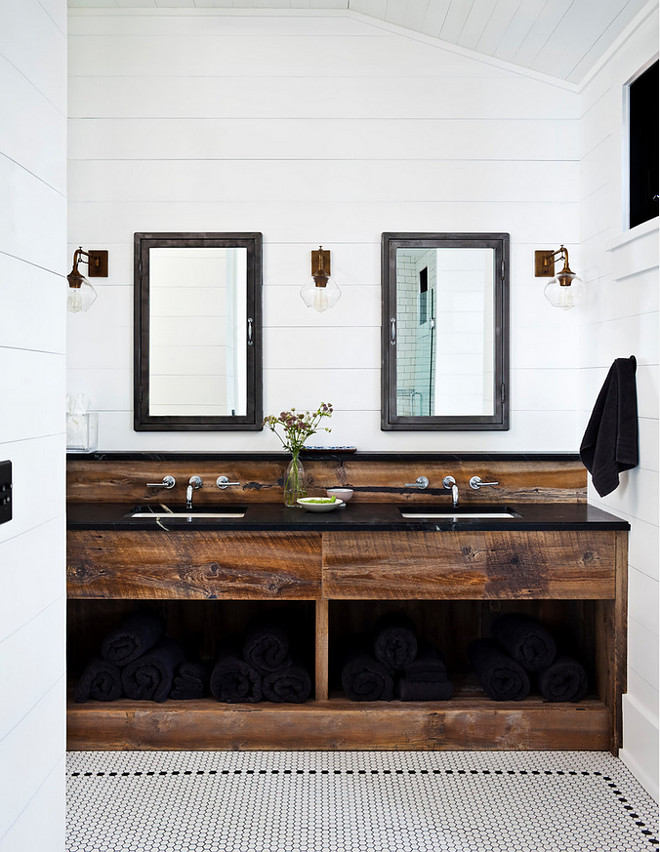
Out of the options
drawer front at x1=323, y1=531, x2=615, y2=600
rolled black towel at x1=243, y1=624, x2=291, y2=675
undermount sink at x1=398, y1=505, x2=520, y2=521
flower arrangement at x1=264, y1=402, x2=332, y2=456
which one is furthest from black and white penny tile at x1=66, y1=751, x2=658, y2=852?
flower arrangement at x1=264, y1=402, x2=332, y2=456

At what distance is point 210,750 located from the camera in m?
2.53

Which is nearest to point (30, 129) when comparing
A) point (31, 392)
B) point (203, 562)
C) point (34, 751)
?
point (31, 392)

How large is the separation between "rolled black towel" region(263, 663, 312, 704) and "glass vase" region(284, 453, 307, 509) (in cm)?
64

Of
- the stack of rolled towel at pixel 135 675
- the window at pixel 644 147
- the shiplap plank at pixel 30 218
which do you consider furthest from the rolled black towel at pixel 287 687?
the window at pixel 644 147

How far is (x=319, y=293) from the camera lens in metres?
2.90

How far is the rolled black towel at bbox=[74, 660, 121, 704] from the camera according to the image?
2553 millimetres

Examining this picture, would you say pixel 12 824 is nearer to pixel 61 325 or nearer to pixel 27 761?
pixel 27 761

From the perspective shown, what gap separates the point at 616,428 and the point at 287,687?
1506 mm

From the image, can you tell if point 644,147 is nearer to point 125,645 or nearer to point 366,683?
point 366,683

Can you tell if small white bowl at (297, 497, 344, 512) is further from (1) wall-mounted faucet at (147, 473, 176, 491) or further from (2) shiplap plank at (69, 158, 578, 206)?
(2) shiplap plank at (69, 158, 578, 206)

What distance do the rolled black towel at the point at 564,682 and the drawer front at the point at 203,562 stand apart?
3.03ft

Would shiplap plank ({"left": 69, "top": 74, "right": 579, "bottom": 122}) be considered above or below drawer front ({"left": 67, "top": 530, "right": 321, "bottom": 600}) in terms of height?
above

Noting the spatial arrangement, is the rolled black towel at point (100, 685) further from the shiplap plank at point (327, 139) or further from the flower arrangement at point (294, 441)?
the shiplap plank at point (327, 139)

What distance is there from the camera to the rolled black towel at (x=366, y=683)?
8.43ft
